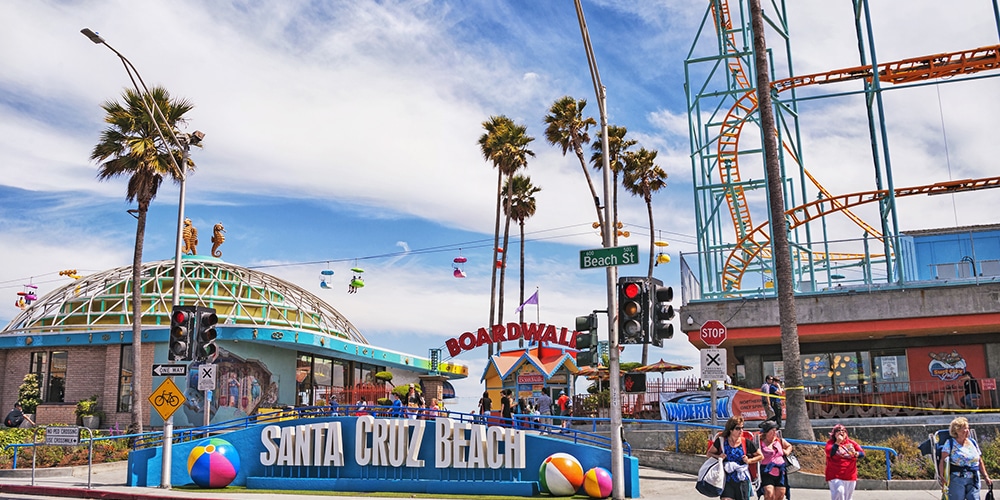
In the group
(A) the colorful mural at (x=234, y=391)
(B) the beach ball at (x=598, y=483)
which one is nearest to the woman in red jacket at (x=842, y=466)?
(B) the beach ball at (x=598, y=483)

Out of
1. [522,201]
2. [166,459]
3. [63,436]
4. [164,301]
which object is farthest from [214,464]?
[522,201]

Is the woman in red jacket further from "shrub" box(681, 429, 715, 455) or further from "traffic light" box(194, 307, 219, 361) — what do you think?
"traffic light" box(194, 307, 219, 361)

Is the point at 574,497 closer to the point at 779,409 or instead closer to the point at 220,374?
the point at 779,409

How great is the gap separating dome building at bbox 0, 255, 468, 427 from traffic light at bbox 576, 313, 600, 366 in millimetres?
15990

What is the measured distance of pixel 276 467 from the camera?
67.3 feet

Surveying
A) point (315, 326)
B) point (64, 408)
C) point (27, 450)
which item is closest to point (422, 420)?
point (27, 450)

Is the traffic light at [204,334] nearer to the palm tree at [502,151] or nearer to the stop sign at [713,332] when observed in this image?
the stop sign at [713,332]

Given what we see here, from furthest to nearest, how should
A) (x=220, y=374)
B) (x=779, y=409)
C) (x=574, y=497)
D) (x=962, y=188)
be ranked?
1. (x=220, y=374)
2. (x=962, y=188)
3. (x=779, y=409)
4. (x=574, y=497)

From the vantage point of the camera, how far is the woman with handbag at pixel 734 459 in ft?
38.2

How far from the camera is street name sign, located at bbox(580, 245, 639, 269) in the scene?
54.7ft

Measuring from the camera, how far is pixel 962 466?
37.7 ft

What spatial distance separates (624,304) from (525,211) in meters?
41.5

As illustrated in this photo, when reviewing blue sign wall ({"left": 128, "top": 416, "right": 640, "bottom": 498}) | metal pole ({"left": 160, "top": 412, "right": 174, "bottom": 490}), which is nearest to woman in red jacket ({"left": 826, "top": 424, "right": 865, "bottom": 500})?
blue sign wall ({"left": 128, "top": 416, "right": 640, "bottom": 498})

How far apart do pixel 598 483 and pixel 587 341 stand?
123 inches
